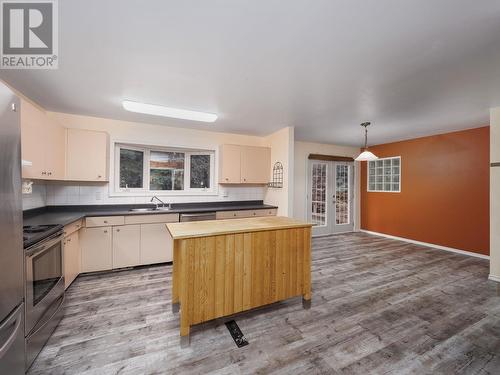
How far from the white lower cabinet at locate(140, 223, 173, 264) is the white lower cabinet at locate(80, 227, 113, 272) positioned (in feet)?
1.43

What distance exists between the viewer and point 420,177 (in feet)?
15.0

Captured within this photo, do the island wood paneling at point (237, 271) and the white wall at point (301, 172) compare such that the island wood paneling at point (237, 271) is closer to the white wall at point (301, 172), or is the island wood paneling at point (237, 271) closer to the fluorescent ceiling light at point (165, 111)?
the fluorescent ceiling light at point (165, 111)

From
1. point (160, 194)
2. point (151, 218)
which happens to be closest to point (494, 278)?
point (151, 218)

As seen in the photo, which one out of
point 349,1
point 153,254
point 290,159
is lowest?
point 153,254

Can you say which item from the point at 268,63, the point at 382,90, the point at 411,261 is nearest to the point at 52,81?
the point at 268,63

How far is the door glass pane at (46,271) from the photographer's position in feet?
5.22

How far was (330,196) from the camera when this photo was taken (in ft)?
18.2

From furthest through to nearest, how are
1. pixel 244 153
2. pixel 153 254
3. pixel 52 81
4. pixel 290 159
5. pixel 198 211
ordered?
pixel 244 153 < pixel 290 159 < pixel 198 211 < pixel 153 254 < pixel 52 81

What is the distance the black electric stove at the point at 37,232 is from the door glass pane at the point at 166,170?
5.93ft

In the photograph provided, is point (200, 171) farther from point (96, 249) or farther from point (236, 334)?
point (236, 334)

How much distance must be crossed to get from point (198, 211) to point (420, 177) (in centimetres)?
493

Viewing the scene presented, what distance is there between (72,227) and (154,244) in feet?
3.56

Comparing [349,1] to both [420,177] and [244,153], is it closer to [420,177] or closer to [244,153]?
[244,153]

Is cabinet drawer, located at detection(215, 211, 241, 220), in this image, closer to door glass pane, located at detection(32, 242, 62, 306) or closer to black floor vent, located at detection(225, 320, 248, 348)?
black floor vent, located at detection(225, 320, 248, 348)
